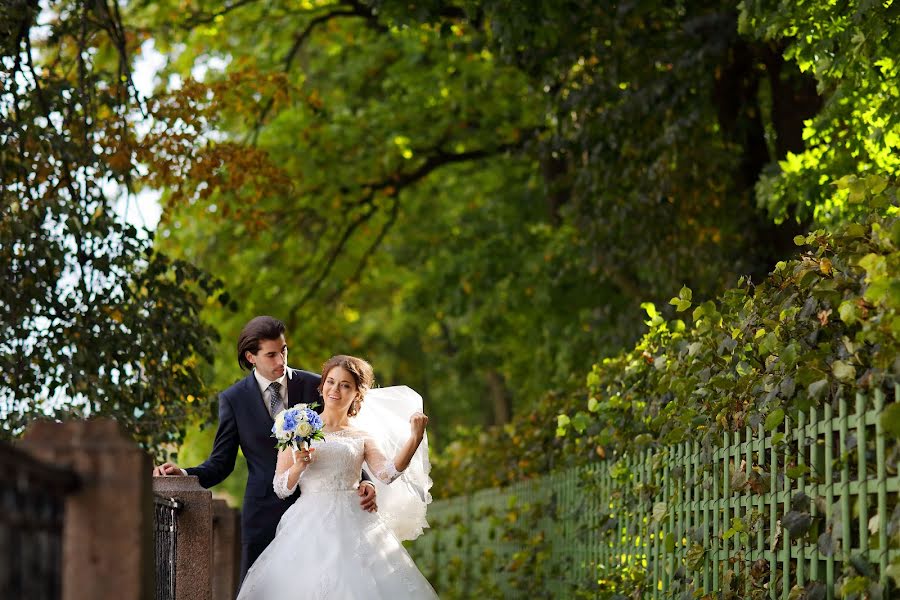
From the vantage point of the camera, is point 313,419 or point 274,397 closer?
point 313,419

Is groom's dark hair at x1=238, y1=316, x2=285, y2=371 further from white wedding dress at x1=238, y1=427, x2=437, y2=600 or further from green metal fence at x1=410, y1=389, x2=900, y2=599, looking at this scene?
green metal fence at x1=410, y1=389, x2=900, y2=599

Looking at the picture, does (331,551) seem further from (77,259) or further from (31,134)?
(31,134)

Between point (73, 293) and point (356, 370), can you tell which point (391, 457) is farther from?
point (73, 293)

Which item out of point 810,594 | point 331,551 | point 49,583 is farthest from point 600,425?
point 49,583

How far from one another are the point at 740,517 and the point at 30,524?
3585mm

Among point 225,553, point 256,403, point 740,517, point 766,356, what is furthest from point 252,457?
point 225,553

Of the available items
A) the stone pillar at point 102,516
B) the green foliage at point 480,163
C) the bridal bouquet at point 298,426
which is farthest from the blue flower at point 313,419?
the green foliage at point 480,163

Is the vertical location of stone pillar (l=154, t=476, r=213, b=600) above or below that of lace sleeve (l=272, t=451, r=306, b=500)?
below

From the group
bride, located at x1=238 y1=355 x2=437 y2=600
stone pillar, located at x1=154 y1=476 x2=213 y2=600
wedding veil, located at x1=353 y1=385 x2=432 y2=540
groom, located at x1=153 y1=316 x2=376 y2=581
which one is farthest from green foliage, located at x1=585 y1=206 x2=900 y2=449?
stone pillar, located at x1=154 y1=476 x2=213 y2=600

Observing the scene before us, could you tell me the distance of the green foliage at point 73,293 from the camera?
10.3 meters

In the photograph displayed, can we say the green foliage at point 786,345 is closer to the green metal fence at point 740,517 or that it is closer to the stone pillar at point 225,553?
the green metal fence at point 740,517

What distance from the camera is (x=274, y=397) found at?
27.3ft

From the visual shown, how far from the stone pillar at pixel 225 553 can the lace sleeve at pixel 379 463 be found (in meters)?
3.60

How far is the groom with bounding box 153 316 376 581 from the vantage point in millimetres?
8164
